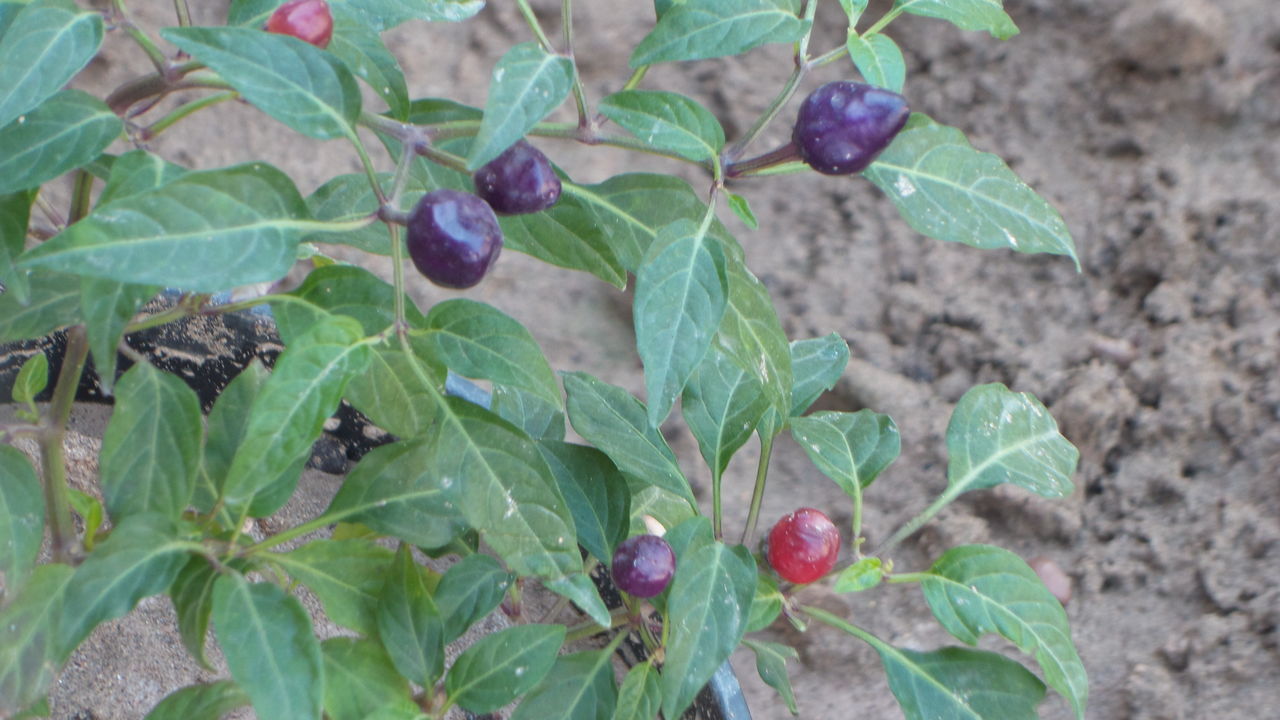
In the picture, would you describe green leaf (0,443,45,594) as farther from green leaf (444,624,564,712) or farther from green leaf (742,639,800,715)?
green leaf (742,639,800,715)

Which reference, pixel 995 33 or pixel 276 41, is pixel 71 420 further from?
pixel 995 33

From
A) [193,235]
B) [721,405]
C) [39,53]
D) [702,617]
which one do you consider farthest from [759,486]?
[39,53]

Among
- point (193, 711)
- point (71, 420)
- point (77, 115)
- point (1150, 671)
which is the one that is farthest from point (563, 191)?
point (1150, 671)

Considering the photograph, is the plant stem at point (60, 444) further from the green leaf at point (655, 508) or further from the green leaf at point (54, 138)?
the green leaf at point (655, 508)

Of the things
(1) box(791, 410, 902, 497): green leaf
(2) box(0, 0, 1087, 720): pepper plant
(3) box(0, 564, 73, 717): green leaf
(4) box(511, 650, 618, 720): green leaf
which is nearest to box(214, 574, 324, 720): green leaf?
(2) box(0, 0, 1087, 720): pepper plant

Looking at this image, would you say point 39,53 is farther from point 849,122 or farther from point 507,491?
point 849,122

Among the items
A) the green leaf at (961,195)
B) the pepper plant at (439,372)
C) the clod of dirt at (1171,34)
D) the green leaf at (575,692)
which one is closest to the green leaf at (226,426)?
the pepper plant at (439,372)
